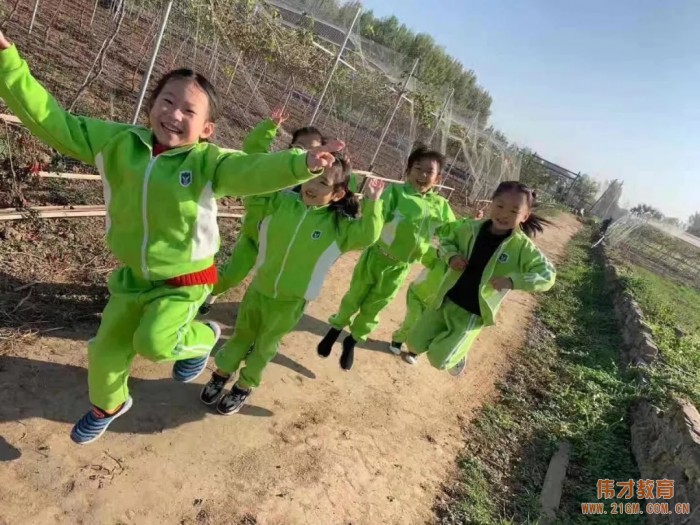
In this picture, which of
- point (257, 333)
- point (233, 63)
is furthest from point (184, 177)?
point (233, 63)

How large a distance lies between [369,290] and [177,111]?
245 cm

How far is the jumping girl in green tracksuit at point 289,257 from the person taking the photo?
2.90 meters

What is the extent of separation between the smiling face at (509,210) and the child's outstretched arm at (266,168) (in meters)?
1.92

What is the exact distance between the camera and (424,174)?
4.07m

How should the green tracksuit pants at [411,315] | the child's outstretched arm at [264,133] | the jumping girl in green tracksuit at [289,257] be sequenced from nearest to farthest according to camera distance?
1. the jumping girl in green tracksuit at [289,257]
2. the child's outstretched arm at [264,133]
3. the green tracksuit pants at [411,315]

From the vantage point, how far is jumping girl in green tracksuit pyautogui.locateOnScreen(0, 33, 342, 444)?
201 cm

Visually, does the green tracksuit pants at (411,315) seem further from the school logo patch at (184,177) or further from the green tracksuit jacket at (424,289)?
the school logo patch at (184,177)

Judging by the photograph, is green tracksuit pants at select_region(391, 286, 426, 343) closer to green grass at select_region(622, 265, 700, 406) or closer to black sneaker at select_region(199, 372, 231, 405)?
black sneaker at select_region(199, 372, 231, 405)

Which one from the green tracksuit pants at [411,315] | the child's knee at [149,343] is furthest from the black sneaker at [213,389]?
the green tracksuit pants at [411,315]

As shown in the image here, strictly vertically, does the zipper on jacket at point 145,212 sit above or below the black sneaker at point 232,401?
above

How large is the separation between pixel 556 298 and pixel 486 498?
22.0 ft

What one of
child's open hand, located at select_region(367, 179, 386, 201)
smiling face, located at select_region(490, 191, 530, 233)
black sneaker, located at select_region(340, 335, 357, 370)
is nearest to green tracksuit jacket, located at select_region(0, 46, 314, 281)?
child's open hand, located at select_region(367, 179, 386, 201)

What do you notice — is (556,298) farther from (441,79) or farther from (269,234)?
(441,79)

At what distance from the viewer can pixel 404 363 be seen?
185 inches
